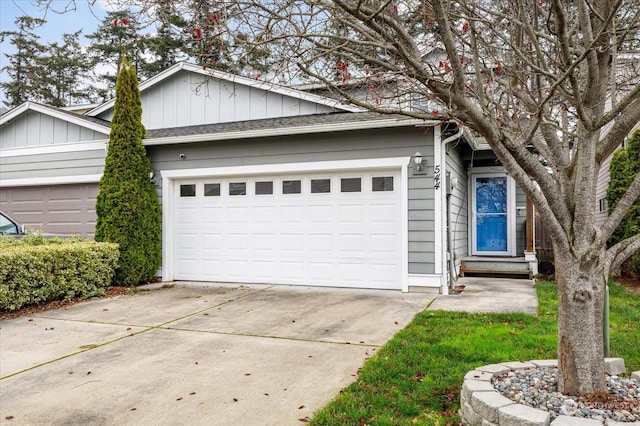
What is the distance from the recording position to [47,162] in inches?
417

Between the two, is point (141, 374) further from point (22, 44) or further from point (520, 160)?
point (22, 44)

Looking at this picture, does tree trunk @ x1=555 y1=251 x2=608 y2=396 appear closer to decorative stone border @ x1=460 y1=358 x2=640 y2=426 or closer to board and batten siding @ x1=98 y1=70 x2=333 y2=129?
decorative stone border @ x1=460 y1=358 x2=640 y2=426

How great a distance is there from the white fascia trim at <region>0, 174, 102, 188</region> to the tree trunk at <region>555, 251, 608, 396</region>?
31.4 ft

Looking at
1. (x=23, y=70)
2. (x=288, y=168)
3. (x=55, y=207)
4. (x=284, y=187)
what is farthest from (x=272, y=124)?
(x=23, y=70)

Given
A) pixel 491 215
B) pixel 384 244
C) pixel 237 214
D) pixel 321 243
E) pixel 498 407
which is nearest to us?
pixel 498 407

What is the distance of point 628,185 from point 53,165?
39.8ft

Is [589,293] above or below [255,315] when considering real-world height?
above

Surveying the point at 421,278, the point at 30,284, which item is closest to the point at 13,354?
the point at 30,284

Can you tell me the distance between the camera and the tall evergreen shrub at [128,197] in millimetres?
8836

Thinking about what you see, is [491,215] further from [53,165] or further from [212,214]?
[53,165]

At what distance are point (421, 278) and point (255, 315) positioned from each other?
3047 millimetres

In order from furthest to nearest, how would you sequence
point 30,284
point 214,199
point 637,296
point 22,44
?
point 22,44 < point 214,199 < point 637,296 < point 30,284

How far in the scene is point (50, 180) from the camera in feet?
34.5

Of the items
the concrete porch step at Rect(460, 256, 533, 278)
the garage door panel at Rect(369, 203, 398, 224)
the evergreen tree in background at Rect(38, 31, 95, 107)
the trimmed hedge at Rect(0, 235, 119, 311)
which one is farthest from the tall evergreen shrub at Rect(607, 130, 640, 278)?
the evergreen tree in background at Rect(38, 31, 95, 107)
